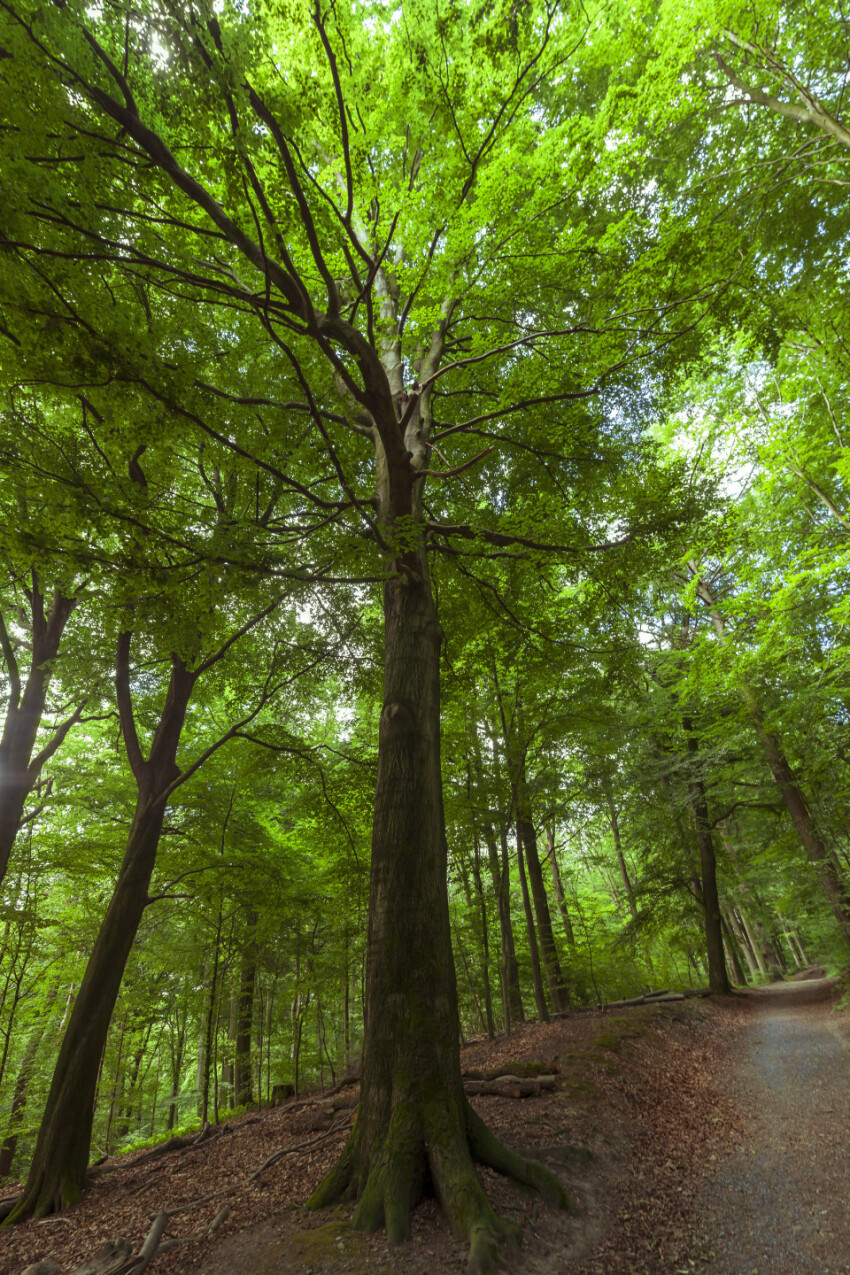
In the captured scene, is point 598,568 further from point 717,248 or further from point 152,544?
point 152,544

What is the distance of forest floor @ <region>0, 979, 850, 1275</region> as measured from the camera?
269cm

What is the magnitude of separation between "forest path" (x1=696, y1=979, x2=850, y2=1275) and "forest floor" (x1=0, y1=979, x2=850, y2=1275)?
13 mm

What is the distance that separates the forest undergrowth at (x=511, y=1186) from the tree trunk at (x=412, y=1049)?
127mm

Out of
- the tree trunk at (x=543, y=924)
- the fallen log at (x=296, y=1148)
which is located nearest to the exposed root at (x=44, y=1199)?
the fallen log at (x=296, y=1148)

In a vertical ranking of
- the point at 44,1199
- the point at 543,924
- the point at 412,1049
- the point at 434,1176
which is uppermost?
the point at 543,924

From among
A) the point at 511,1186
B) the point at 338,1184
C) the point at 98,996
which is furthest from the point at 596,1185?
the point at 98,996

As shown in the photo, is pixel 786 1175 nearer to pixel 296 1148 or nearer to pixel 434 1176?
pixel 434 1176

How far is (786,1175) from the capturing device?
365cm

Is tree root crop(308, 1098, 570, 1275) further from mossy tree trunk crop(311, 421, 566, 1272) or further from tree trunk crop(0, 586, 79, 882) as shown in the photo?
tree trunk crop(0, 586, 79, 882)

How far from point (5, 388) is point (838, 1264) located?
7.49 metres

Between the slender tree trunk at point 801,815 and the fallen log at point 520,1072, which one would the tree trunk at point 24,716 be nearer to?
the fallen log at point 520,1072

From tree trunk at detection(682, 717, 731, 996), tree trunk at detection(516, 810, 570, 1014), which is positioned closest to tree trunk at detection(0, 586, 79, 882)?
tree trunk at detection(516, 810, 570, 1014)

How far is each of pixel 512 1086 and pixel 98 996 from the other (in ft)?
14.0

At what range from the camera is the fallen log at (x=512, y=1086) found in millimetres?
4727
